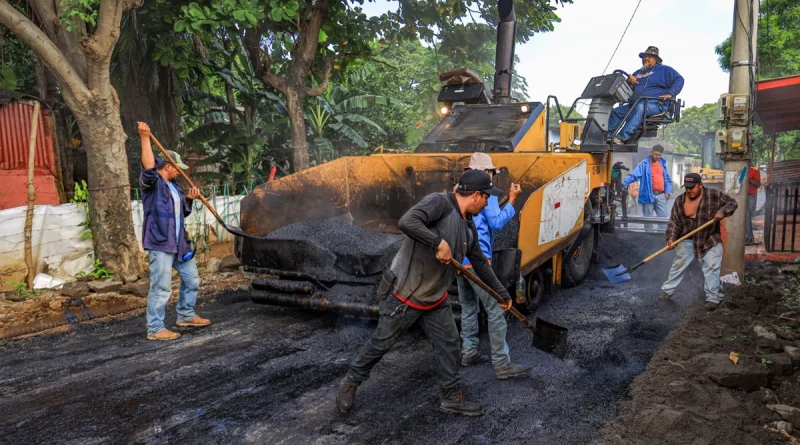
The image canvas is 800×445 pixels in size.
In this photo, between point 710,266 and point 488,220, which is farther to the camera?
point 710,266

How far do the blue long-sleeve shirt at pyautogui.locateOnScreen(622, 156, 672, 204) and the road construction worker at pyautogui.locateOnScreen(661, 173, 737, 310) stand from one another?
8.81ft

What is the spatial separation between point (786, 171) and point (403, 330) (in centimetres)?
986

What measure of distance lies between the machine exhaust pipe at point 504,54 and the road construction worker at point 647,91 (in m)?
1.50

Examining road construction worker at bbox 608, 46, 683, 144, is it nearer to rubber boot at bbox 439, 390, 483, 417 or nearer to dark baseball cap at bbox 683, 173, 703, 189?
dark baseball cap at bbox 683, 173, 703, 189

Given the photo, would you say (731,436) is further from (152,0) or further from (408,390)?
(152,0)

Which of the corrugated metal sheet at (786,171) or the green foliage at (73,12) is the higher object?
the green foliage at (73,12)

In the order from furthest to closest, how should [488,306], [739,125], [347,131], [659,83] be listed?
[347,131]
[659,83]
[739,125]
[488,306]

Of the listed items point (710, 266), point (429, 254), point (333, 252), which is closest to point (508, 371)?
point (429, 254)

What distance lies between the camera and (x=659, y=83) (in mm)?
7551

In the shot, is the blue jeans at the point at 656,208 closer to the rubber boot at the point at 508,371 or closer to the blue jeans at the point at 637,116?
the blue jeans at the point at 637,116

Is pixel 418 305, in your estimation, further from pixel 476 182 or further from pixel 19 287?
pixel 19 287

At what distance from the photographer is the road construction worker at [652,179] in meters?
8.55

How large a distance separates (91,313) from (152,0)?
520 centimetres

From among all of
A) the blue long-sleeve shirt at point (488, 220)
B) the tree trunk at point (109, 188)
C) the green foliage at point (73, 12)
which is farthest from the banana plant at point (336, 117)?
the blue long-sleeve shirt at point (488, 220)
